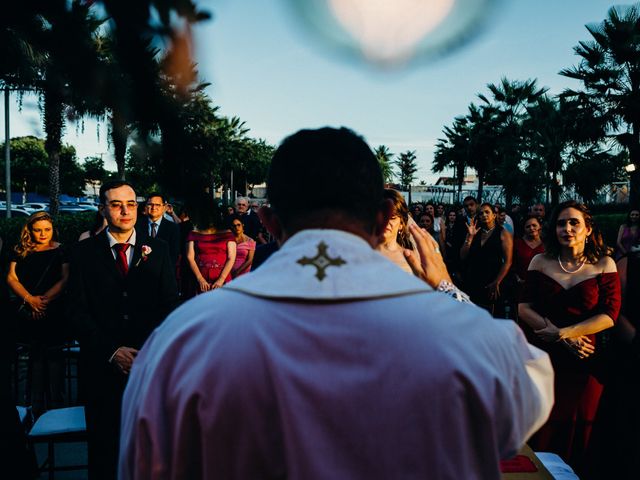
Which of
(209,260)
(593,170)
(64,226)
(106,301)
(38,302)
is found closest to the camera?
(106,301)

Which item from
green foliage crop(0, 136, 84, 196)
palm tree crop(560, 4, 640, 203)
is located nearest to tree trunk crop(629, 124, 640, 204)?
palm tree crop(560, 4, 640, 203)

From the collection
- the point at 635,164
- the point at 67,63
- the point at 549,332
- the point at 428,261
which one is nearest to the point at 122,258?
the point at 428,261

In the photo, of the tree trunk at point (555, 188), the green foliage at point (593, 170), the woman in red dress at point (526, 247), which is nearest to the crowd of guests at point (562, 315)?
the woman in red dress at point (526, 247)

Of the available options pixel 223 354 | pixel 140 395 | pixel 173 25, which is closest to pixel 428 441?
pixel 223 354

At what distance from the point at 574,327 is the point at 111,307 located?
9.27 feet

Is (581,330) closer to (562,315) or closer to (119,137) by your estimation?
(562,315)

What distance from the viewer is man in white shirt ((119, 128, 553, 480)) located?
100 cm

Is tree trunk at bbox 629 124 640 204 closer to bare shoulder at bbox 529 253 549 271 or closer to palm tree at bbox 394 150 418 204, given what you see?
bare shoulder at bbox 529 253 549 271

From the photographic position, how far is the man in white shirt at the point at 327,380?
1.00 m

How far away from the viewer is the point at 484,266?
6.89 metres

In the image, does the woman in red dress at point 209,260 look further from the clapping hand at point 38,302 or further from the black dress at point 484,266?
Result: the black dress at point 484,266

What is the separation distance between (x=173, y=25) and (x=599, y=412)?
3800 millimetres

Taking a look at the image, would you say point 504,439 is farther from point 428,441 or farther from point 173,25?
point 173,25

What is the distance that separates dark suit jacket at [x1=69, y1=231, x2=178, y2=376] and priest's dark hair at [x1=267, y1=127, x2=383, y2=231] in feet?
8.43
